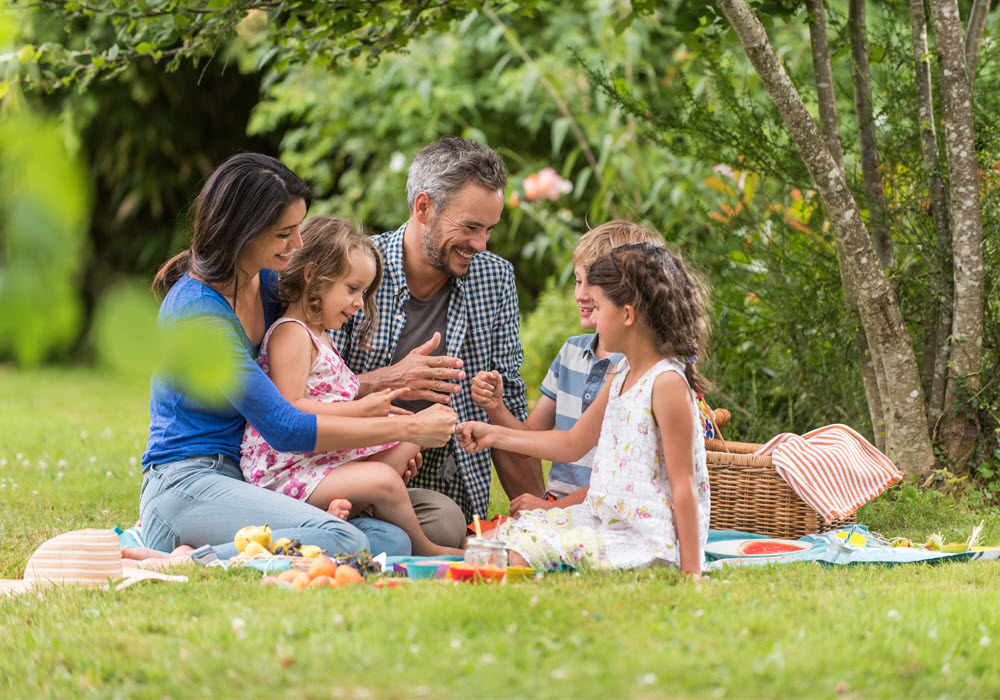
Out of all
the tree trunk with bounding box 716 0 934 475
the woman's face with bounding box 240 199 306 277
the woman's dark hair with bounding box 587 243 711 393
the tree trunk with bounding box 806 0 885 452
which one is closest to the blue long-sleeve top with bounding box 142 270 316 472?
the woman's face with bounding box 240 199 306 277

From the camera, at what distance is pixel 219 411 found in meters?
3.11

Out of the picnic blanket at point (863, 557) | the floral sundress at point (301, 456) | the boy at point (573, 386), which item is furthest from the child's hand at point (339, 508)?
the picnic blanket at point (863, 557)

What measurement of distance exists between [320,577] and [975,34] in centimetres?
349

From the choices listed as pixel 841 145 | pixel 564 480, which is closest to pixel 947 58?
pixel 841 145

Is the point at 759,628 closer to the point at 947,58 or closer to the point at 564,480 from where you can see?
the point at 564,480

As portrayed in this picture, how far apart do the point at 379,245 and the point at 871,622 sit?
2289 millimetres

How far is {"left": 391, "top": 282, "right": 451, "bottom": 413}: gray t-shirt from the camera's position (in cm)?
367

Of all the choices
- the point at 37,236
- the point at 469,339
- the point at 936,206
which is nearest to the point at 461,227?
the point at 469,339

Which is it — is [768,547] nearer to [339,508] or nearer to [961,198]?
[339,508]

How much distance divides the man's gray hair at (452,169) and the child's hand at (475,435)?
0.85 metres

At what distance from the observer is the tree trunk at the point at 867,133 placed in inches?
164

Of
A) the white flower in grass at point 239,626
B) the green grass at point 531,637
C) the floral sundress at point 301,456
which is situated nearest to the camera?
the green grass at point 531,637

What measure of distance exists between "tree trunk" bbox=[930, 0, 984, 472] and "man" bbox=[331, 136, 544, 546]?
5.92 feet

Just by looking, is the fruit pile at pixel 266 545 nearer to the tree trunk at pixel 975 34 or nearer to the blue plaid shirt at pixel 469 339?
the blue plaid shirt at pixel 469 339
